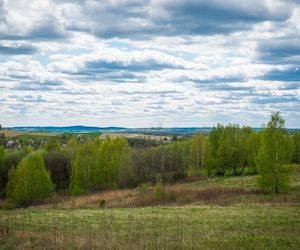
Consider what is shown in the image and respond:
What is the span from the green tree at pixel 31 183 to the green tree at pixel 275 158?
28.8 m

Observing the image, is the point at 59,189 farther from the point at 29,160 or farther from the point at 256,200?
the point at 256,200

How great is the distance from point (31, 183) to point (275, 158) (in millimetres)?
31344

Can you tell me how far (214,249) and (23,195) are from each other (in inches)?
1778

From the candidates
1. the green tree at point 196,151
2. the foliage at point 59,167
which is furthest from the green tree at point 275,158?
the foliage at point 59,167

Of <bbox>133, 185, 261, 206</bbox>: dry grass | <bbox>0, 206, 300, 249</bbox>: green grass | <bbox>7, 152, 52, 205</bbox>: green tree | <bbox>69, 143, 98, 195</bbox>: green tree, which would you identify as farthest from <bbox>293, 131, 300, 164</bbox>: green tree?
<bbox>0, 206, 300, 249</bbox>: green grass

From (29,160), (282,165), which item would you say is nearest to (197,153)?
(29,160)

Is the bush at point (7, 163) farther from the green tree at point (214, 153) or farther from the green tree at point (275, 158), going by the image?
the green tree at point (275, 158)

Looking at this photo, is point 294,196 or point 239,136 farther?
point 239,136

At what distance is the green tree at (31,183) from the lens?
5300 centimetres

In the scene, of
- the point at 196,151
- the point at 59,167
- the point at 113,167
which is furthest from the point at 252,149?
the point at 59,167

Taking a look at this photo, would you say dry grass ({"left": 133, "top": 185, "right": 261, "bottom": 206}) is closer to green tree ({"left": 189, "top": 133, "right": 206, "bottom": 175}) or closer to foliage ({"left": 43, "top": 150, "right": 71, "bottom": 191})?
foliage ({"left": 43, "top": 150, "right": 71, "bottom": 191})

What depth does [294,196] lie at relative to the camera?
3241 centimetres

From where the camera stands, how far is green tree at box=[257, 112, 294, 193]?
36.2m

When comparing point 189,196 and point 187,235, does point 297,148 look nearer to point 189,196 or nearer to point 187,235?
point 189,196
